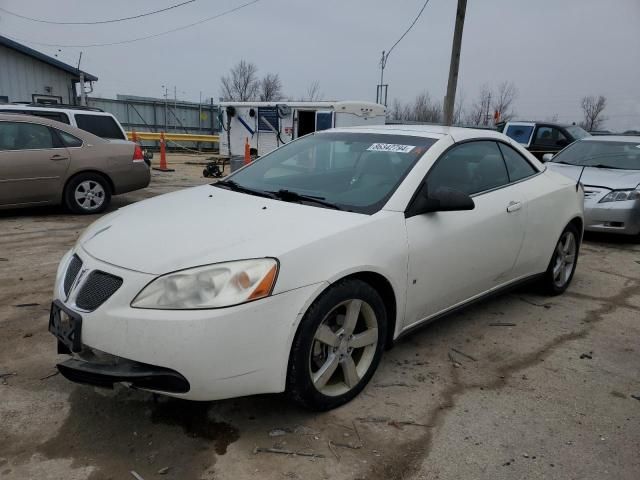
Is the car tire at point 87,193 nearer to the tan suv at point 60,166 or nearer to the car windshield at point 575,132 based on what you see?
the tan suv at point 60,166

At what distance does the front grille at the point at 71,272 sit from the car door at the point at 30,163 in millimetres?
5210

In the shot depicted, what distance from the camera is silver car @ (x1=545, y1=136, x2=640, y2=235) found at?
22.8 feet

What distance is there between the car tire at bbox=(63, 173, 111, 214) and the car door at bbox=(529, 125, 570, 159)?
11288 mm

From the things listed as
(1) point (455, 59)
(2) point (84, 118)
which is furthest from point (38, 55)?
(1) point (455, 59)

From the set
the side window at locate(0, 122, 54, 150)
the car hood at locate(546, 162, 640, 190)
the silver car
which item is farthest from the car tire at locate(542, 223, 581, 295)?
the side window at locate(0, 122, 54, 150)

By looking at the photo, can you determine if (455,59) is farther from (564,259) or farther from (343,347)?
(343,347)

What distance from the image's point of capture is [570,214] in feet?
15.0

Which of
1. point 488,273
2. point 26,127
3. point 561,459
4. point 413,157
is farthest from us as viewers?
point 26,127

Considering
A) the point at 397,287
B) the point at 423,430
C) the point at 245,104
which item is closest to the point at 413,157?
the point at 397,287

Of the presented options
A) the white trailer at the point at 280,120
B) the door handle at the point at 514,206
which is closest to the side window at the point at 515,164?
the door handle at the point at 514,206

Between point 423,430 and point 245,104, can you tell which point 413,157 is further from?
point 245,104

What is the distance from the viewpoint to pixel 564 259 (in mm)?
4754

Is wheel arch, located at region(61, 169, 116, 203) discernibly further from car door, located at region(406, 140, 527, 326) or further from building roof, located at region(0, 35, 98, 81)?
building roof, located at region(0, 35, 98, 81)

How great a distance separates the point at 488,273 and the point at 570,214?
4.68 feet
